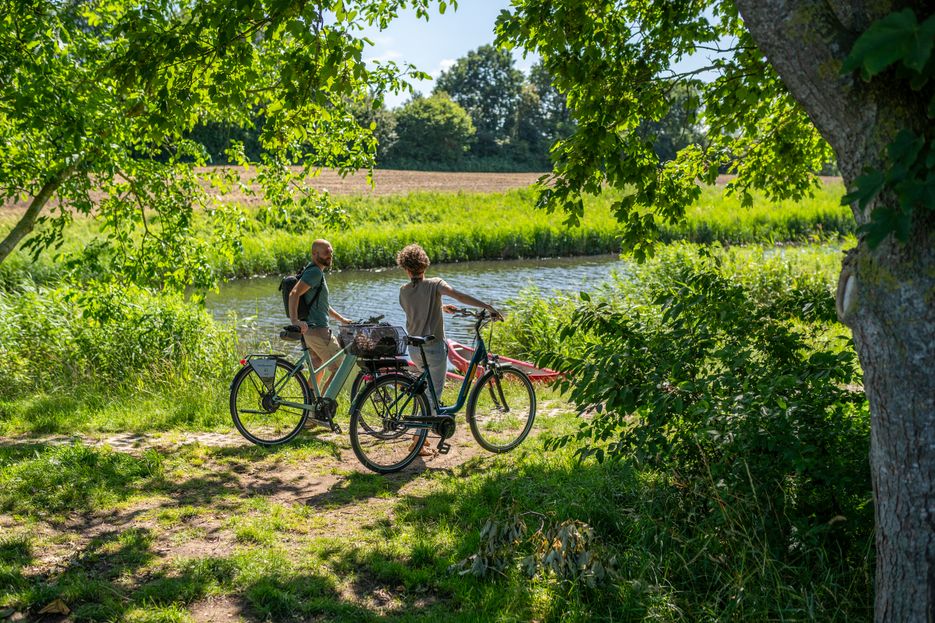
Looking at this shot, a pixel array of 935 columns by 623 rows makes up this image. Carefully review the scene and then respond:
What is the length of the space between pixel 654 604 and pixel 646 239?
3.58 m

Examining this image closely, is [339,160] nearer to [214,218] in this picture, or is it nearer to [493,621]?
[214,218]

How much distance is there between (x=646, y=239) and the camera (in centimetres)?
658

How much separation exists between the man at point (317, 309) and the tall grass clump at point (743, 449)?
9.64ft

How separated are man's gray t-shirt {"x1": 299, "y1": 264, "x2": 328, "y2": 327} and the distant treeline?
125 ft

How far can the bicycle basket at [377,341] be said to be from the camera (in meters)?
6.00

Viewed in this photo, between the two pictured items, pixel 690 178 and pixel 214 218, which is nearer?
pixel 690 178

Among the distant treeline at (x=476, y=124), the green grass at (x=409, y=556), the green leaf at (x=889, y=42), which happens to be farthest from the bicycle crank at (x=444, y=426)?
the distant treeline at (x=476, y=124)

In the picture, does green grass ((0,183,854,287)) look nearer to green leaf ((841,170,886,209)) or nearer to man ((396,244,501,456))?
man ((396,244,501,456))

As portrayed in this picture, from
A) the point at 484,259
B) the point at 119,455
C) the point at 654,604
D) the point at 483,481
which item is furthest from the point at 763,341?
the point at 484,259

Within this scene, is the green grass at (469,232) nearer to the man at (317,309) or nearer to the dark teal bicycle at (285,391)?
the dark teal bicycle at (285,391)

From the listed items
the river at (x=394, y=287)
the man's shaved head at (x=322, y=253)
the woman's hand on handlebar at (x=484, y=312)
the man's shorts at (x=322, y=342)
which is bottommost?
the river at (x=394, y=287)

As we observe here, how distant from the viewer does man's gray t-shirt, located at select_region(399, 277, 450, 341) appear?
6383 millimetres

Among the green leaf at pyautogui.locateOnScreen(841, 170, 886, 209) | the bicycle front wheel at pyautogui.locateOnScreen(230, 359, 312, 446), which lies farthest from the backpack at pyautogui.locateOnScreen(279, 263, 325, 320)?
the green leaf at pyautogui.locateOnScreen(841, 170, 886, 209)

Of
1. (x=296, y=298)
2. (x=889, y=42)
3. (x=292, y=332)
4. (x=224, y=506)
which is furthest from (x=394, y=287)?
(x=889, y=42)
